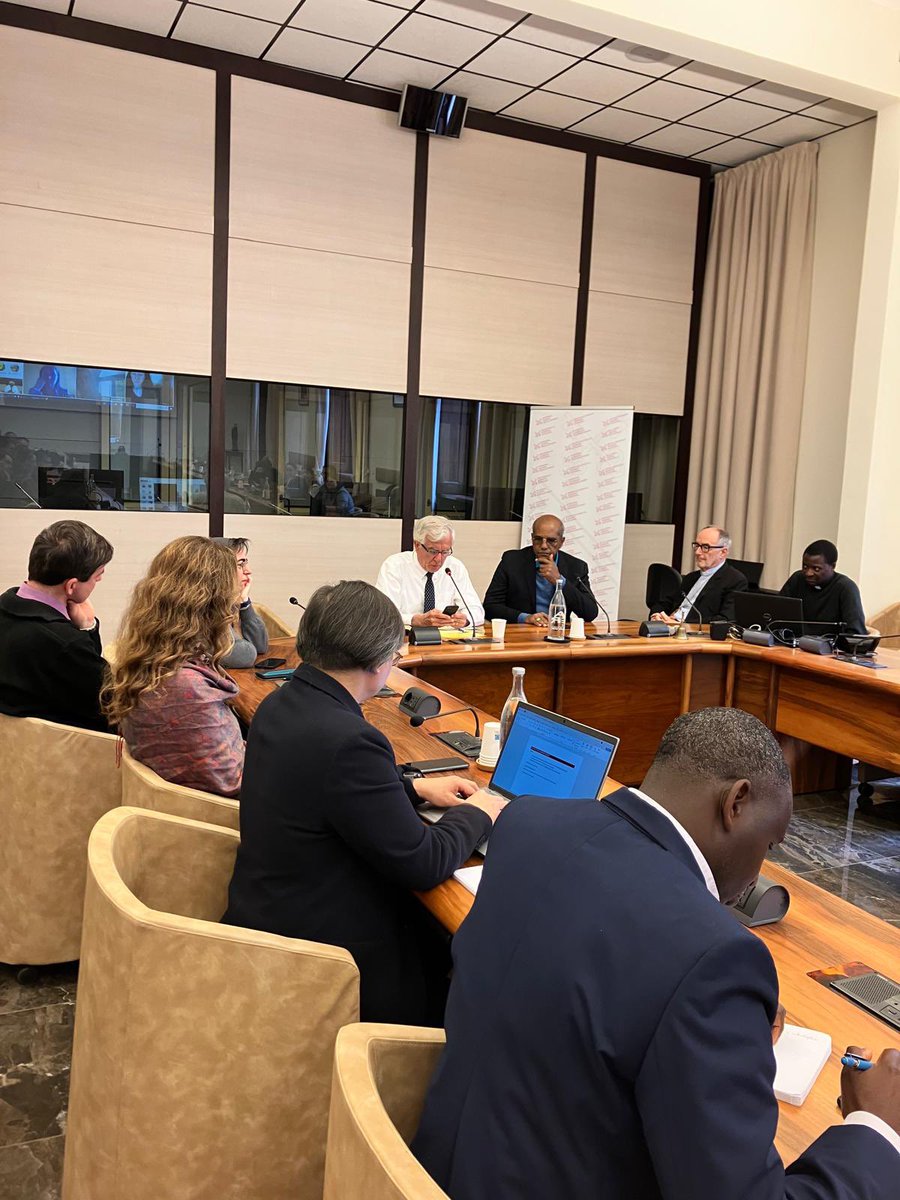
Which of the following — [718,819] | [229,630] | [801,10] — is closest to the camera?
[718,819]

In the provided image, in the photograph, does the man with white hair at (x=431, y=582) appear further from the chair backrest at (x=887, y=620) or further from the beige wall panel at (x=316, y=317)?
the chair backrest at (x=887, y=620)

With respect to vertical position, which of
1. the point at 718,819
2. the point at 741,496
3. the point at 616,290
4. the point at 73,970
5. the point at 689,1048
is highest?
the point at 616,290

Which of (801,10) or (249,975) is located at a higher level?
(801,10)

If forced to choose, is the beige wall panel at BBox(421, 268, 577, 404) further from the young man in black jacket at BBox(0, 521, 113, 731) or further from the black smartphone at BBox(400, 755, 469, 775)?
the black smartphone at BBox(400, 755, 469, 775)

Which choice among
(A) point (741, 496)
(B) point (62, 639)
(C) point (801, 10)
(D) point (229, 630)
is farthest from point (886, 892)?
(C) point (801, 10)

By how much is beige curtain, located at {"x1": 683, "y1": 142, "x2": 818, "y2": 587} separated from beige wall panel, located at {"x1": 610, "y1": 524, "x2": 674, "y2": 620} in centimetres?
40

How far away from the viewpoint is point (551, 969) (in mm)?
952

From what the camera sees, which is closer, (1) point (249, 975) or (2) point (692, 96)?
(1) point (249, 975)

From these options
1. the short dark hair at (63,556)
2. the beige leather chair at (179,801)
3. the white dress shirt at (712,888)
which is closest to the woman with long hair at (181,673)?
the beige leather chair at (179,801)

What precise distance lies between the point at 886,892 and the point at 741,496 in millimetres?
4039

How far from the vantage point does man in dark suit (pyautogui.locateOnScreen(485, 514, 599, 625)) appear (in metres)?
5.20

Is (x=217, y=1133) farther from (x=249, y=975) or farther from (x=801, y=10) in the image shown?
(x=801, y=10)

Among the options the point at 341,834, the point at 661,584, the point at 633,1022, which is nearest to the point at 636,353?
the point at 661,584

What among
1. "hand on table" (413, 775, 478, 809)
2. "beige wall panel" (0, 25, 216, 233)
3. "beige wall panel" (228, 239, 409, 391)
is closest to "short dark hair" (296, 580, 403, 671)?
"hand on table" (413, 775, 478, 809)
